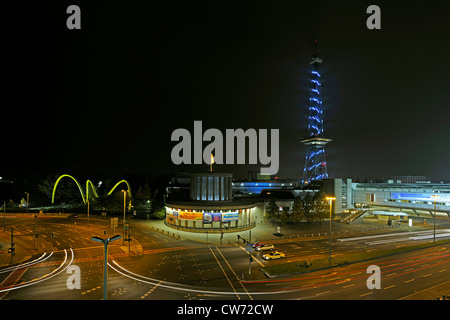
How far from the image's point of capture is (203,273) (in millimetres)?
30797

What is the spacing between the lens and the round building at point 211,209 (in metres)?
57.8

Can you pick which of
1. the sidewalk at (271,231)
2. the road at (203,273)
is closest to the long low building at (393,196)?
the sidewalk at (271,231)

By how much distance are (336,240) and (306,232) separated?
795 cm

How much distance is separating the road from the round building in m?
10.3

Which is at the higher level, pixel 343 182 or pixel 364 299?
pixel 343 182

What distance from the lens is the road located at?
2495 centimetres

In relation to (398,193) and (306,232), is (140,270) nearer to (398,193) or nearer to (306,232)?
(306,232)

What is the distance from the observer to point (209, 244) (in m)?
46.5

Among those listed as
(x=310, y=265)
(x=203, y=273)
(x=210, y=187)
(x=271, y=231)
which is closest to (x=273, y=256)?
(x=310, y=265)

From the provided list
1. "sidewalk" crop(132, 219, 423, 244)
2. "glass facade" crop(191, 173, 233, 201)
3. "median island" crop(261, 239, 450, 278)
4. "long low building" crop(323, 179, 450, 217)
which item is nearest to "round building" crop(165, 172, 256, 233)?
"glass facade" crop(191, 173, 233, 201)

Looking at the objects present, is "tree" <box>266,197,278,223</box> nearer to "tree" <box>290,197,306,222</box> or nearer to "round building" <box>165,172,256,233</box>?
"tree" <box>290,197,306,222</box>

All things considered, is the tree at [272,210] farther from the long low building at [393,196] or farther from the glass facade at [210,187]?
the long low building at [393,196]

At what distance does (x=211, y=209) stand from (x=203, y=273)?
2707cm

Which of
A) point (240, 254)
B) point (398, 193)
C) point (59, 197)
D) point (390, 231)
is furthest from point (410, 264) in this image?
point (59, 197)
